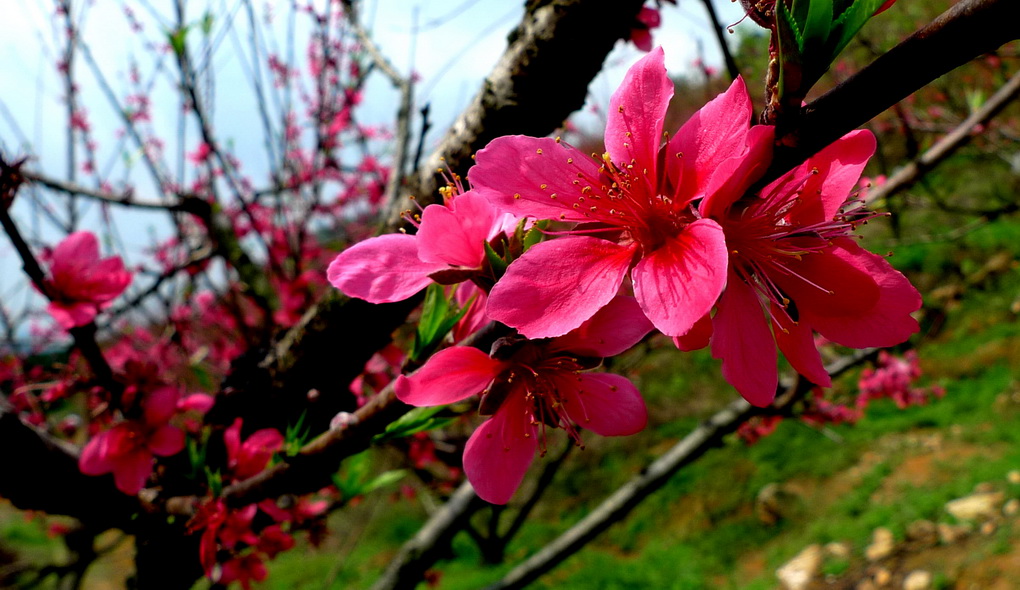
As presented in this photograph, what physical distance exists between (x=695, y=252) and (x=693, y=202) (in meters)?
0.11

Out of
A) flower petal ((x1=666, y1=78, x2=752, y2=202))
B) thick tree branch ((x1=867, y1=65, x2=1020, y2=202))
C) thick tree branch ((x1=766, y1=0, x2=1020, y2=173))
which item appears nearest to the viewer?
thick tree branch ((x1=766, y1=0, x2=1020, y2=173))

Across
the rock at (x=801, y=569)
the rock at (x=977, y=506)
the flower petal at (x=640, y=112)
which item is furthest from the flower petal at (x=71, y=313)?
the rock at (x=977, y=506)

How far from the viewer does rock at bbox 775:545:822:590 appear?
450 centimetres

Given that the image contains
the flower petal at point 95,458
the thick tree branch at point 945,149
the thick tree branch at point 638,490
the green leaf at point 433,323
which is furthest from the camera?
the thick tree branch at point 638,490

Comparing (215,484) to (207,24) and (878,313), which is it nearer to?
(878,313)

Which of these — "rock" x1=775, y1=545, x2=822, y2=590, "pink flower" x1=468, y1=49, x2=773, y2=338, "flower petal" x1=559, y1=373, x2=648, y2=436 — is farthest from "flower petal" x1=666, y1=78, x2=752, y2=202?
"rock" x1=775, y1=545, x2=822, y2=590

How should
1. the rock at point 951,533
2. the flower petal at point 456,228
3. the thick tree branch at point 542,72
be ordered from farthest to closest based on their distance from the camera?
the rock at point 951,533 → the thick tree branch at point 542,72 → the flower petal at point 456,228

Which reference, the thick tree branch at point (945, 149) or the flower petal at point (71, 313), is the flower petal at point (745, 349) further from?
the thick tree branch at point (945, 149)

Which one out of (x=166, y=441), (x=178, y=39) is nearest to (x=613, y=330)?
(x=166, y=441)

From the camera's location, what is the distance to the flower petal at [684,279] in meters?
0.46

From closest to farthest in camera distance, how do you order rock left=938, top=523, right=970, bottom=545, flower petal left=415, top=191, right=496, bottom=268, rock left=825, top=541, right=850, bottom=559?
1. flower petal left=415, top=191, right=496, bottom=268
2. rock left=938, top=523, right=970, bottom=545
3. rock left=825, top=541, right=850, bottom=559

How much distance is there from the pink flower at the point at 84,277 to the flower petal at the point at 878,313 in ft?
4.23

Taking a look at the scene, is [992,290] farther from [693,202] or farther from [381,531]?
[693,202]

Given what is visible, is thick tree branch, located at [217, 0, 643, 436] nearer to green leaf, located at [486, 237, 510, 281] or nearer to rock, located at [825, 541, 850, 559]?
green leaf, located at [486, 237, 510, 281]
